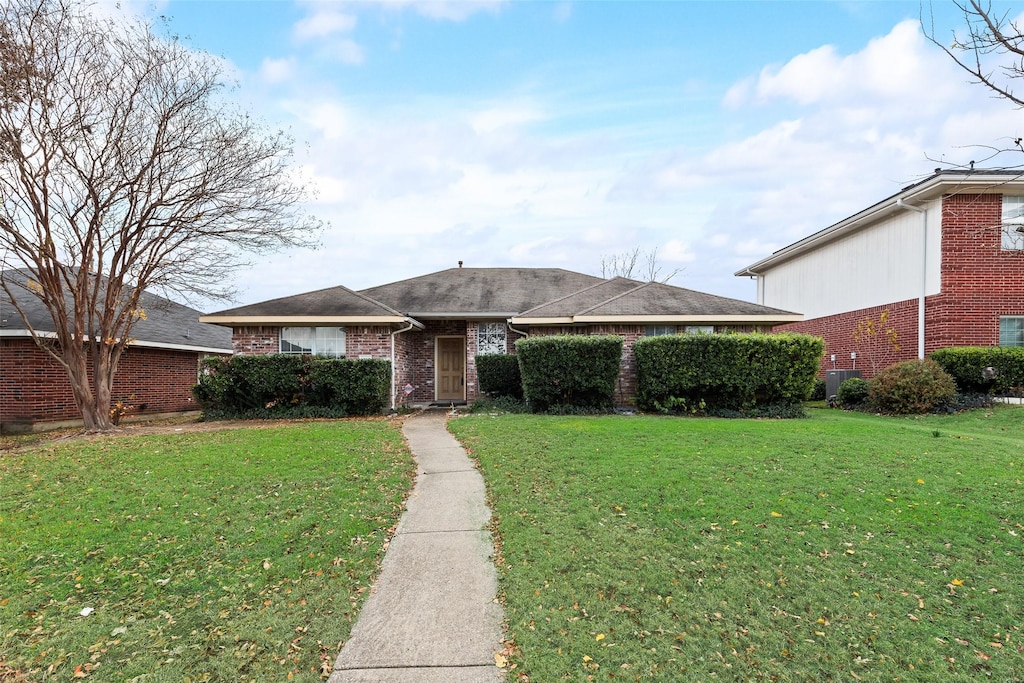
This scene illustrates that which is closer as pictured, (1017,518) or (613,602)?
(613,602)

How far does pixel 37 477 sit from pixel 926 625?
9711 mm

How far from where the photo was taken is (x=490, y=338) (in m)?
16.0

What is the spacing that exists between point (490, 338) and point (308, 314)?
5364 millimetres

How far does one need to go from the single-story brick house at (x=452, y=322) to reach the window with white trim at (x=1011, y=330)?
14.9ft

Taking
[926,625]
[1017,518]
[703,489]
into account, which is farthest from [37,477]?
[1017,518]

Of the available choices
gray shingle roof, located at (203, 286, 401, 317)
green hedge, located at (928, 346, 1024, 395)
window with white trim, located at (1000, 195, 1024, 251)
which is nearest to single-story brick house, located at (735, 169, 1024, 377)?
window with white trim, located at (1000, 195, 1024, 251)

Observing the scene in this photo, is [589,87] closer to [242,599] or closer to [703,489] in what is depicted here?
[703,489]

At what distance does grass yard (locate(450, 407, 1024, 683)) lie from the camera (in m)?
3.04

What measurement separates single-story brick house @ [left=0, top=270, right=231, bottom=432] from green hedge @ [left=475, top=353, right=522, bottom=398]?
9.71 meters

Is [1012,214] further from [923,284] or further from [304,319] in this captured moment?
[304,319]

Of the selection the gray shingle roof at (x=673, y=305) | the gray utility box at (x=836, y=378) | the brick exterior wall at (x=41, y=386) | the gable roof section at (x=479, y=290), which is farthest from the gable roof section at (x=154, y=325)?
the gray utility box at (x=836, y=378)

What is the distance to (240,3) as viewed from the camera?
938cm

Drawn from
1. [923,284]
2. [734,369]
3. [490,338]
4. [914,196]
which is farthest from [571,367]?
[914,196]

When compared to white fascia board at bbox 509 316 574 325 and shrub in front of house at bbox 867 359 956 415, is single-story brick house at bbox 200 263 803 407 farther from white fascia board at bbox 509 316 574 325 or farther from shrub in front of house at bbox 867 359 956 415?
shrub in front of house at bbox 867 359 956 415
